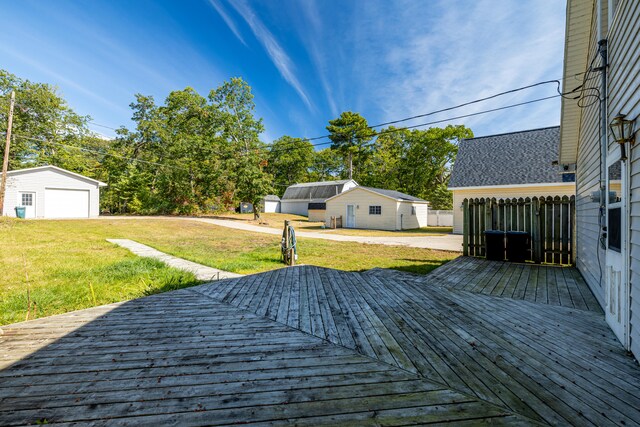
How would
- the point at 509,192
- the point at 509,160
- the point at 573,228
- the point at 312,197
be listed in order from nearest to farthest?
1. the point at 573,228
2. the point at 509,192
3. the point at 509,160
4. the point at 312,197

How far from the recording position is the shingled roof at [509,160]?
587 inches

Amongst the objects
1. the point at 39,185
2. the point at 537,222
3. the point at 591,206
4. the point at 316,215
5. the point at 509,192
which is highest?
the point at 39,185

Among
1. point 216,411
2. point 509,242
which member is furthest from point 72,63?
point 509,242

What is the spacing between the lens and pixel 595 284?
13.7 ft

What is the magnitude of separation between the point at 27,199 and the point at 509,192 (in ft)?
102

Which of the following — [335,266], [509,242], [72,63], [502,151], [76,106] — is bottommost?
[335,266]

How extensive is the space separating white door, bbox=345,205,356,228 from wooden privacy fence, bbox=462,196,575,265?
13.9 m

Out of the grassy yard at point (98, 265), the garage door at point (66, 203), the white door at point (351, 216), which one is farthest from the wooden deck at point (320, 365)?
the garage door at point (66, 203)

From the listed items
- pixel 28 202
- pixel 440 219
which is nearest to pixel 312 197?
pixel 440 219

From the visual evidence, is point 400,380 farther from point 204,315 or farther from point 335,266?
point 335,266

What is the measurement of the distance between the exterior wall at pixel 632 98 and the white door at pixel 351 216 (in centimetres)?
1867

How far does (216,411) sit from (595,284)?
17.8ft

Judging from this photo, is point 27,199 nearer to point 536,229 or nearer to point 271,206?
point 271,206

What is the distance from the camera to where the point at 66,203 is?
2075 cm
